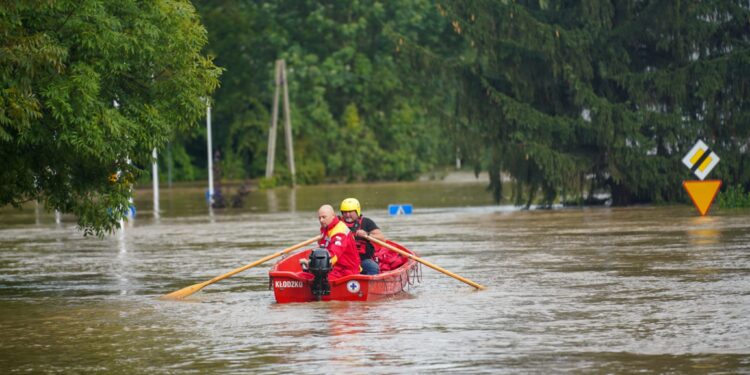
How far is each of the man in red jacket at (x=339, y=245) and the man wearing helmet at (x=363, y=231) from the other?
875 millimetres

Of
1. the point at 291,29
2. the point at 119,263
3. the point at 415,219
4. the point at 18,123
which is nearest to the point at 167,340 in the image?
the point at 18,123

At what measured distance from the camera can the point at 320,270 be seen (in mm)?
19828

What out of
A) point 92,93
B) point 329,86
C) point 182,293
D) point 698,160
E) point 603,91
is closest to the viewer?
point 92,93

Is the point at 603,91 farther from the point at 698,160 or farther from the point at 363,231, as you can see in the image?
the point at 363,231

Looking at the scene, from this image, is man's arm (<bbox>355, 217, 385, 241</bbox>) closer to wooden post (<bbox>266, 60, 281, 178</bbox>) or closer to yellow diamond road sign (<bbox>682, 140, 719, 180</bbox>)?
yellow diamond road sign (<bbox>682, 140, 719, 180</bbox>)

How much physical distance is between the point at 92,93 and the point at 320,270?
3.96 m

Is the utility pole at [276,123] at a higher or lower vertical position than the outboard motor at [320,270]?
higher

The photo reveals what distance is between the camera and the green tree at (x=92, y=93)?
767 inches

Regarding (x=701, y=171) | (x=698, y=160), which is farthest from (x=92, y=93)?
(x=698, y=160)

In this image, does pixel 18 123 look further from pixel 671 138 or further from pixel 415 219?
pixel 671 138

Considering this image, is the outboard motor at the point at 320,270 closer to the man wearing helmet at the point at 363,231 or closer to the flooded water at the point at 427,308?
the flooded water at the point at 427,308

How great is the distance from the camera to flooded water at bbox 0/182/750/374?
14.5 meters

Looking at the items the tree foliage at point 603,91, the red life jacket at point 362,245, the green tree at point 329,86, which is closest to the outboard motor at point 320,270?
the red life jacket at point 362,245

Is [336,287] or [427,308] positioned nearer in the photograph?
[427,308]
